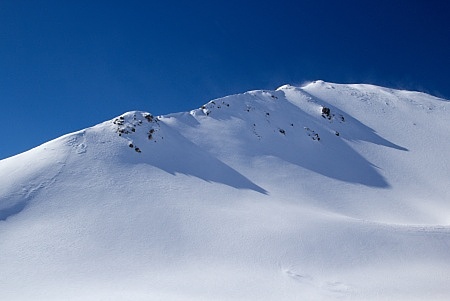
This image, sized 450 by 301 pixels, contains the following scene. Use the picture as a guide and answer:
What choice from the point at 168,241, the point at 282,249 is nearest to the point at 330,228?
the point at 282,249

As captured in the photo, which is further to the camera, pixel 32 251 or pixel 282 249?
pixel 282 249

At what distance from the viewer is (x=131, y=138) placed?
32.8 meters

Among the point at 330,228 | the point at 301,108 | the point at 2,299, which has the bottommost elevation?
the point at 2,299

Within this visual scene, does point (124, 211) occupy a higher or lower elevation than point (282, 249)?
higher

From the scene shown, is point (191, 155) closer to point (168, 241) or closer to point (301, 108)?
point (168, 241)

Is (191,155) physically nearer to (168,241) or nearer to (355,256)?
(168,241)

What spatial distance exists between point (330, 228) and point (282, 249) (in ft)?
13.7

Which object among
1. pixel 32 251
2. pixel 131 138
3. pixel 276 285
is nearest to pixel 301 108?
pixel 131 138

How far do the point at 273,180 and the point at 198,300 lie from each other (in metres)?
17.4

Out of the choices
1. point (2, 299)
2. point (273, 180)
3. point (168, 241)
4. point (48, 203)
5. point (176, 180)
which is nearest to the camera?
point (2, 299)

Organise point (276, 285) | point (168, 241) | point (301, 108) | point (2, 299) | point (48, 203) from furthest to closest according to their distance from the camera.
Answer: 1. point (301, 108)
2. point (48, 203)
3. point (168, 241)
4. point (276, 285)
5. point (2, 299)

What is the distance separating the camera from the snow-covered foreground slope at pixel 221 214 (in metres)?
18.7

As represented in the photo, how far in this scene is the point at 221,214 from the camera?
25.0 metres

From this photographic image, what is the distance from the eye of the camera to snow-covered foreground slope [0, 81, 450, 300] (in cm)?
1869
